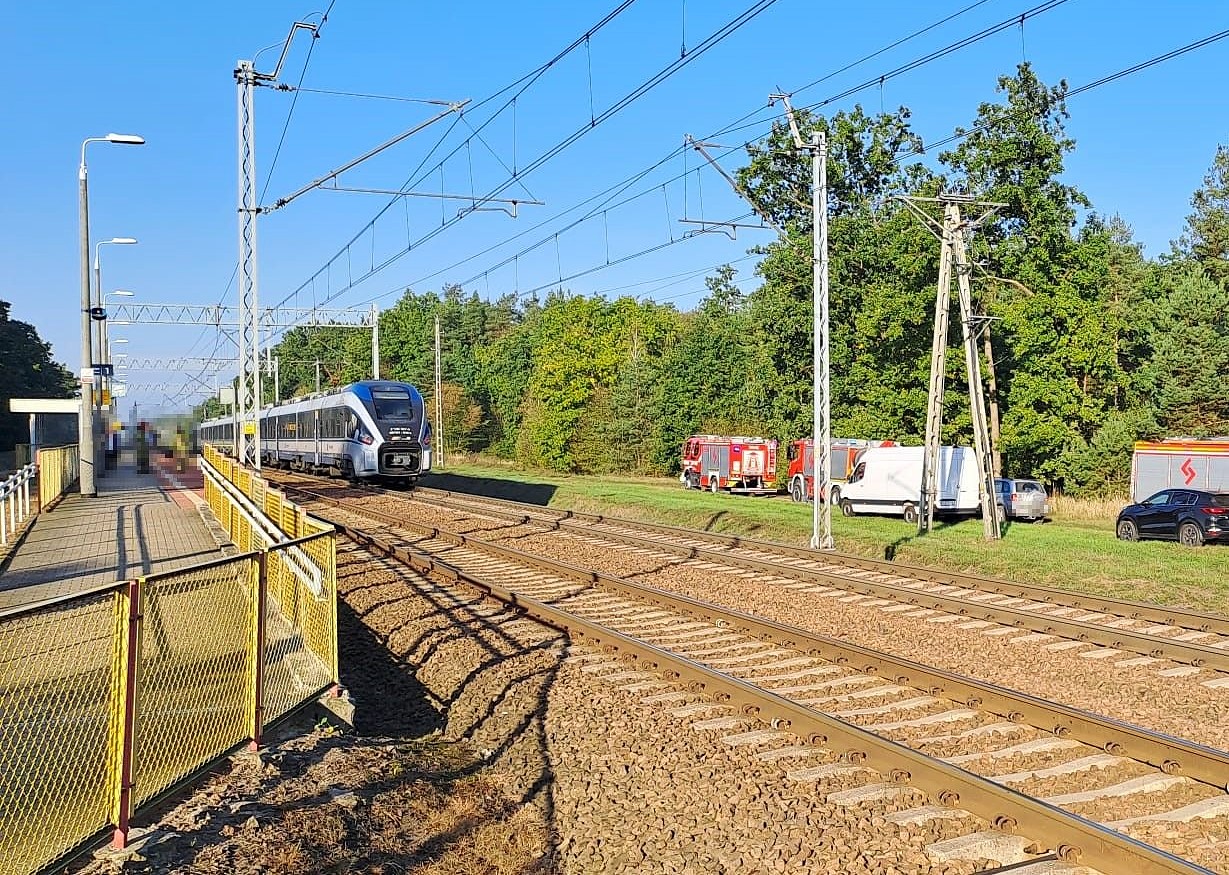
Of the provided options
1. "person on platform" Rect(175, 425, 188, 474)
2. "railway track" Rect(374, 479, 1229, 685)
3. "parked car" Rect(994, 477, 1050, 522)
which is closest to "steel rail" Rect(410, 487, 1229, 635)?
"railway track" Rect(374, 479, 1229, 685)

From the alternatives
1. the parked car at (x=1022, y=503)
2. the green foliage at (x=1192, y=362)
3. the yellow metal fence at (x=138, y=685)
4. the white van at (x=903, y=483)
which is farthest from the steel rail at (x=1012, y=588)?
the green foliage at (x=1192, y=362)

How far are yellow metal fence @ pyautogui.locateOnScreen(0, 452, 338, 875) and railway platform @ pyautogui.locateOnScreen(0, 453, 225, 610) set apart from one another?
1876mm

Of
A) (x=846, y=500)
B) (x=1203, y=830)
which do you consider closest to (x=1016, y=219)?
(x=846, y=500)

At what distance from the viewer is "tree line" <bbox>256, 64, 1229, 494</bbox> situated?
40.8 meters

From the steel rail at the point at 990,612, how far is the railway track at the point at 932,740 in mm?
3277

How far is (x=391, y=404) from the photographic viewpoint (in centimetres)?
3388

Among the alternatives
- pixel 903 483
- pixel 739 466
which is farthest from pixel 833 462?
pixel 903 483

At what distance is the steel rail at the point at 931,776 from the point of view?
18.1 feet

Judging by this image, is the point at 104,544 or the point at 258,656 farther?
the point at 104,544

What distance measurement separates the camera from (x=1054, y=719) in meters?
8.19

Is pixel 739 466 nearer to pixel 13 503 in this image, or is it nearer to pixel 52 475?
pixel 52 475

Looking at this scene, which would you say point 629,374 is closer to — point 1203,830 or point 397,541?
point 397,541

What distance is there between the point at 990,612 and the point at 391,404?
78.5ft

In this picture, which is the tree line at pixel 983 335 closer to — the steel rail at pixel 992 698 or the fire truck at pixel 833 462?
the fire truck at pixel 833 462
